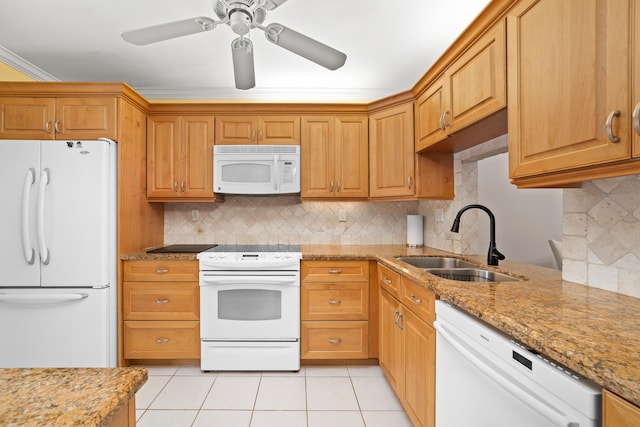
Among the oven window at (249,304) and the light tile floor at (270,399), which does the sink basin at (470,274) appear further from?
the oven window at (249,304)

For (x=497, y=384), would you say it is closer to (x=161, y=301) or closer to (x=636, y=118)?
(x=636, y=118)

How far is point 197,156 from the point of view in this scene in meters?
2.91

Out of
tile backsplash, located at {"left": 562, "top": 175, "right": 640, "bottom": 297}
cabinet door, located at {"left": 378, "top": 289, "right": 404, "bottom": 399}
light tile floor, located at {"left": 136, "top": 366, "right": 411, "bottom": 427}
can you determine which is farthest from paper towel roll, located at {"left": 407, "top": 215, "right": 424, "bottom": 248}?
tile backsplash, located at {"left": 562, "top": 175, "right": 640, "bottom": 297}

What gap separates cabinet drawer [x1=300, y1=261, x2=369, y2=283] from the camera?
256cm

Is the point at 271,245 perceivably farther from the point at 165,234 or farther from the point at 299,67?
the point at 299,67

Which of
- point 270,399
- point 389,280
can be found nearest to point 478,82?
point 389,280

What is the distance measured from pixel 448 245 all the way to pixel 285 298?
141 cm

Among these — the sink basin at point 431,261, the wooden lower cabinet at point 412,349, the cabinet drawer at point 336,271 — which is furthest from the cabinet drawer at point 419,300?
the cabinet drawer at point 336,271

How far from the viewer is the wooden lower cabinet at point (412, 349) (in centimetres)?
153

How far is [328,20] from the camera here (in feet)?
7.07

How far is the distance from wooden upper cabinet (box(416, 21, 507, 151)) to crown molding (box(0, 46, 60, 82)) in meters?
3.29

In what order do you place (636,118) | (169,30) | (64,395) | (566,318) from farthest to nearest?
(169,30)
(566,318)
(636,118)
(64,395)

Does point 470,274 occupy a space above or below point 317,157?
below

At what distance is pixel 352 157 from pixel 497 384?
2242 millimetres
